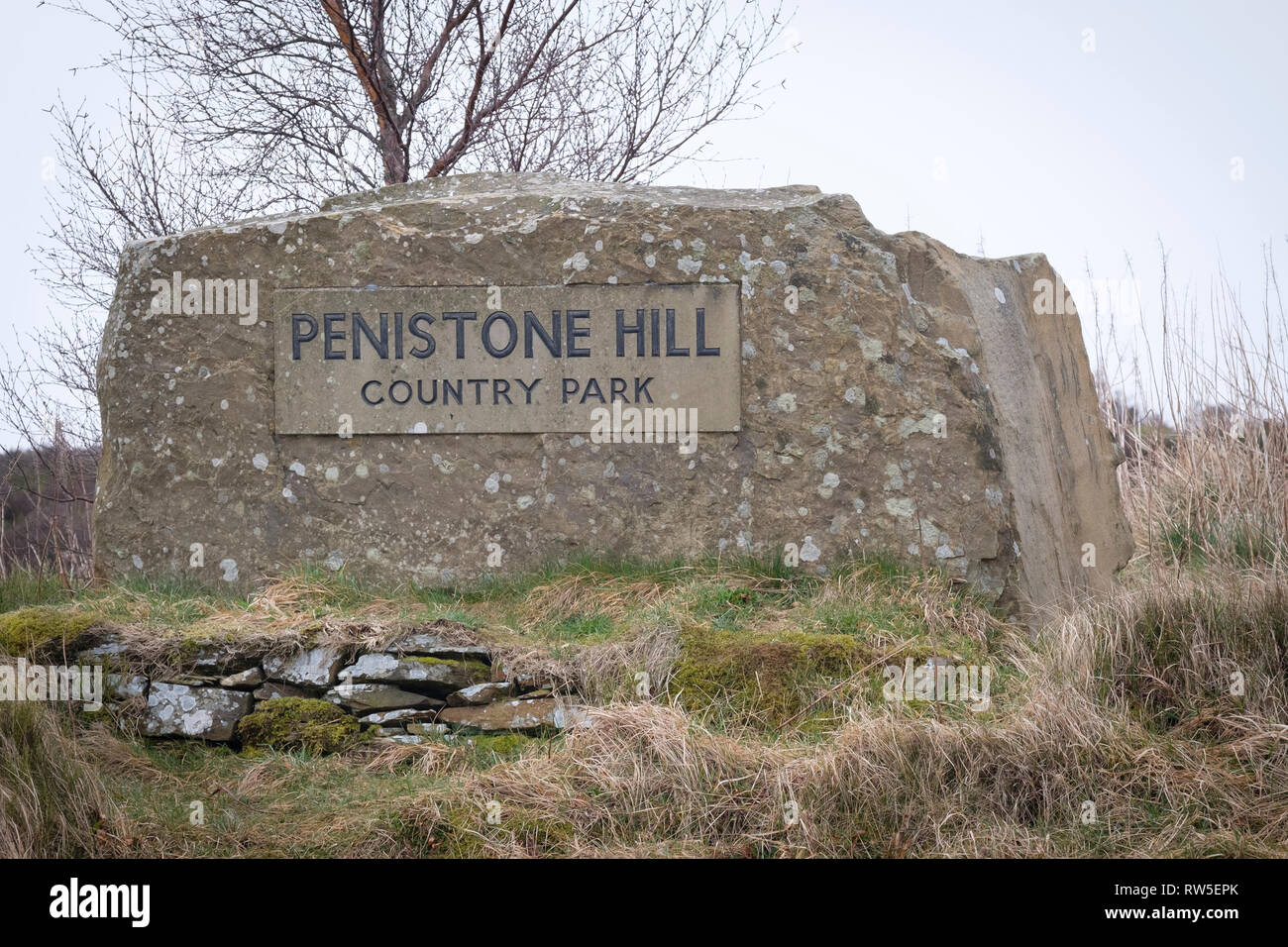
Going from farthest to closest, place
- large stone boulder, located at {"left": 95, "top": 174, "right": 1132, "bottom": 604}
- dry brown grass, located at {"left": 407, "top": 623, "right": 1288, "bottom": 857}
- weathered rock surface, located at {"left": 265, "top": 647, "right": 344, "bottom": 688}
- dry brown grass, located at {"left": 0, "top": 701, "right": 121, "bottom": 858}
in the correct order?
large stone boulder, located at {"left": 95, "top": 174, "right": 1132, "bottom": 604} → weathered rock surface, located at {"left": 265, "top": 647, "right": 344, "bottom": 688} → dry brown grass, located at {"left": 407, "top": 623, "right": 1288, "bottom": 857} → dry brown grass, located at {"left": 0, "top": 701, "right": 121, "bottom": 858}

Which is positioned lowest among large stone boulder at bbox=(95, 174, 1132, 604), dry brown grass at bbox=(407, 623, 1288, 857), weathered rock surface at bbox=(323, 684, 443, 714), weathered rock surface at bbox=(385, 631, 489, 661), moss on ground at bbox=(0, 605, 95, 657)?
dry brown grass at bbox=(407, 623, 1288, 857)

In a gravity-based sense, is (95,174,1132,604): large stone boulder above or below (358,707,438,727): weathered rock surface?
above

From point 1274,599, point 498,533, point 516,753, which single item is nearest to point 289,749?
point 516,753

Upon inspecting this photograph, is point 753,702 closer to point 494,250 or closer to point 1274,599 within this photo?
point 1274,599

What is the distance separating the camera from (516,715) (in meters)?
4.95

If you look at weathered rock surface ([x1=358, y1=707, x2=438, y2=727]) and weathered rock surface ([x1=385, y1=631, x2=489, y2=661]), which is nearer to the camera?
weathered rock surface ([x1=358, y1=707, x2=438, y2=727])

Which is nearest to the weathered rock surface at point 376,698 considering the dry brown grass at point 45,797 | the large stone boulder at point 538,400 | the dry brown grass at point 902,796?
the dry brown grass at point 902,796

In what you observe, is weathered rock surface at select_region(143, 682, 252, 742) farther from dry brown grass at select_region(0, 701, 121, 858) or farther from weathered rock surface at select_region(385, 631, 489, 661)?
dry brown grass at select_region(0, 701, 121, 858)

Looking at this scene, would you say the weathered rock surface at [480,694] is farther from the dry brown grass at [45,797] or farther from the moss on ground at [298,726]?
the dry brown grass at [45,797]

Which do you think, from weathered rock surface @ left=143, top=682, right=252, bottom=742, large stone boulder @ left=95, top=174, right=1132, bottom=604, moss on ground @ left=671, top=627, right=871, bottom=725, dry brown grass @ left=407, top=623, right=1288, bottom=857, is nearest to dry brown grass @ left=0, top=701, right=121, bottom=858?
weathered rock surface @ left=143, top=682, right=252, bottom=742

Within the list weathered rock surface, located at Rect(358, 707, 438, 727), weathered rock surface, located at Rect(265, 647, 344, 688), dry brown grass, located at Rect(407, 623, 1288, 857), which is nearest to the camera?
dry brown grass, located at Rect(407, 623, 1288, 857)

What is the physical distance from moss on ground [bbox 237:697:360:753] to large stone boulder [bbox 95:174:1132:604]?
3.47 feet

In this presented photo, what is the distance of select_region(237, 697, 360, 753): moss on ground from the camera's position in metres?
4.95

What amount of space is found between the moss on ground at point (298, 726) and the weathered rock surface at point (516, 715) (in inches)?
17.1
